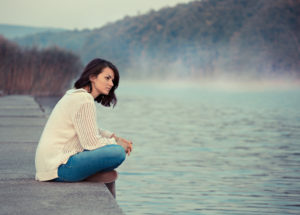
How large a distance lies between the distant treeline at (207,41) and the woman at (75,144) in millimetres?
69822

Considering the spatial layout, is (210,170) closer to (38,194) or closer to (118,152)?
(118,152)

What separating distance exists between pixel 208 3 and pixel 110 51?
16.2 meters

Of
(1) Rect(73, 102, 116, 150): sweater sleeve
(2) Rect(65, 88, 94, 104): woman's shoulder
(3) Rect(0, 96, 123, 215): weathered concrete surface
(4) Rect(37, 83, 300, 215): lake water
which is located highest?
(2) Rect(65, 88, 94, 104): woman's shoulder

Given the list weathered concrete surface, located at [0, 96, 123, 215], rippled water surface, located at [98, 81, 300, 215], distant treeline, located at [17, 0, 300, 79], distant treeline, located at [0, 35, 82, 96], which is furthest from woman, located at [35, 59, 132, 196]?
distant treeline, located at [17, 0, 300, 79]

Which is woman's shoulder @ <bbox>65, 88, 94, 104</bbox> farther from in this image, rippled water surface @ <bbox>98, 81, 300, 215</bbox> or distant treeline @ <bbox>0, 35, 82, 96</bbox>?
distant treeline @ <bbox>0, 35, 82, 96</bbox>

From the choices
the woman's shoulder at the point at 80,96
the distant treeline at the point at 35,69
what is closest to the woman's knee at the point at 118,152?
the woman's shoulder at the point at 80,96

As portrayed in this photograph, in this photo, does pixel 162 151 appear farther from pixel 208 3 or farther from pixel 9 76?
pixel 208 3

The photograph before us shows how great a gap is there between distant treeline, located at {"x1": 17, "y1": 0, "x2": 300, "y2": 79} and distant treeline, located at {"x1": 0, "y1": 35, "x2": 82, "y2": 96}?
168 ft

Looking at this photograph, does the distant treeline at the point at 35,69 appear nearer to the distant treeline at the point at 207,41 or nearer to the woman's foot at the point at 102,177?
the woman's foot at the point at 102,177

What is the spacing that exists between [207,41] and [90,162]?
266 feet

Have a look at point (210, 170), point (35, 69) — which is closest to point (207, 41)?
point (35, 69)

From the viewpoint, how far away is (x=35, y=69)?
2383 cm

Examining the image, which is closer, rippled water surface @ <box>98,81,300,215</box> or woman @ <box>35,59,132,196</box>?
woman @ <box>35,59,132,196</box>

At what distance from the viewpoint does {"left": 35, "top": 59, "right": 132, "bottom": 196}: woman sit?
14.4 feet
